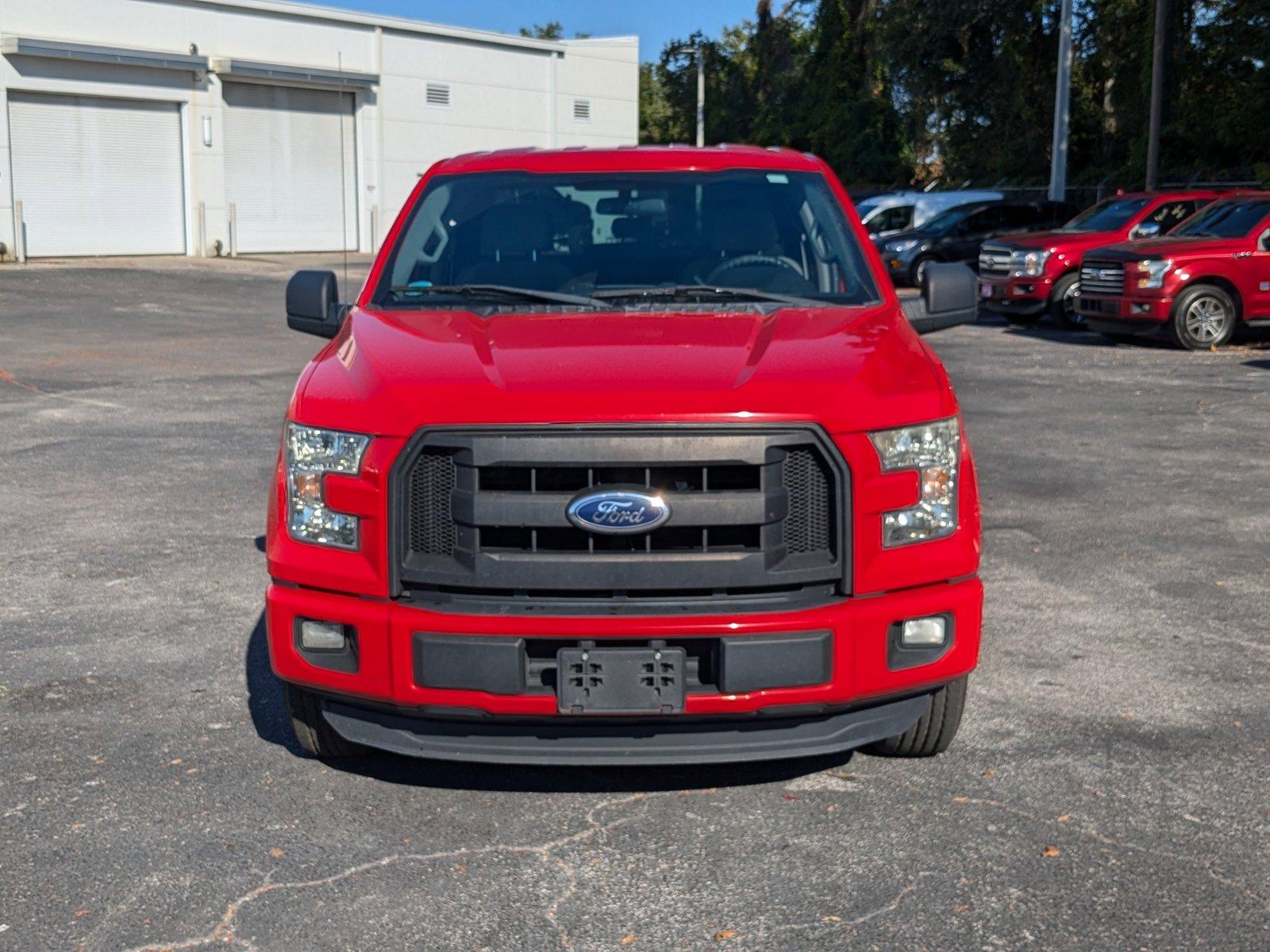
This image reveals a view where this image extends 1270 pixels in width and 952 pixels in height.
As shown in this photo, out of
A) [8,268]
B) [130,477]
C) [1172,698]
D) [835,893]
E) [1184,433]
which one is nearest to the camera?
[835,893]

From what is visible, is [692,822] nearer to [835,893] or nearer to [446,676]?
[835,893]

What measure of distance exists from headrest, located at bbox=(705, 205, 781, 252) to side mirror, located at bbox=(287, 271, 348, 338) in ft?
4.45

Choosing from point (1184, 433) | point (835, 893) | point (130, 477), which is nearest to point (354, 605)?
point (835, 893)

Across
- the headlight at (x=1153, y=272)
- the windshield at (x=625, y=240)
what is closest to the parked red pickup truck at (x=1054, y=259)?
the headlight at (x=1153, y=272)

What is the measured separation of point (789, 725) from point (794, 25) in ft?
201

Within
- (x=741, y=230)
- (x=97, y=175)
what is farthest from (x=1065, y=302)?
(x=97, y=175)

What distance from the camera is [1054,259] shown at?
19.9m

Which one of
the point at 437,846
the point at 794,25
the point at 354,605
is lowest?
the point at 437,846

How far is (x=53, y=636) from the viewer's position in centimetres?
601

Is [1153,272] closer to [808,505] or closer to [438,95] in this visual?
[808,505]

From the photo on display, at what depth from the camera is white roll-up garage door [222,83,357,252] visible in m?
38.7

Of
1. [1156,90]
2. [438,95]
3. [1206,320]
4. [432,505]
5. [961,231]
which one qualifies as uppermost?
[438,95]

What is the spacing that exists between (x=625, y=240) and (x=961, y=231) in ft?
74.8

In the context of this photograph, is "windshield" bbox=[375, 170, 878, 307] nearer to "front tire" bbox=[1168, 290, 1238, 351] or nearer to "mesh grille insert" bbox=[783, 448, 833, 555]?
"mesh grille insert" bbox=[783, 448, 833, 555]
